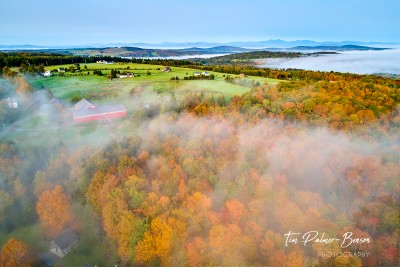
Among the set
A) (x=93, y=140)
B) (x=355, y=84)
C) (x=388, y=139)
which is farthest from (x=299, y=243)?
(x=355, y=84)

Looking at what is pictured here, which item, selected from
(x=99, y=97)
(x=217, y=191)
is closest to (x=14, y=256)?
(x=217, y=191)

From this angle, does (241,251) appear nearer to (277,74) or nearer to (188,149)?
(188,149)

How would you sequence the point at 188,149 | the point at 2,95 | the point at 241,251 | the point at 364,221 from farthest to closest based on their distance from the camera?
the point at 2,95
the point at 188,149
the point at 364,221
the point at 241,251

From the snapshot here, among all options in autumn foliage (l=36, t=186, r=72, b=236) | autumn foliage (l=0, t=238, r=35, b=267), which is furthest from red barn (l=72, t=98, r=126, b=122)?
autumn foliage (l=0, t=238, r=35, b=267)

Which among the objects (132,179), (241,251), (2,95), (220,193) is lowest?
(241,251)

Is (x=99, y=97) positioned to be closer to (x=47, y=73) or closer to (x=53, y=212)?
(x=47, y=73)

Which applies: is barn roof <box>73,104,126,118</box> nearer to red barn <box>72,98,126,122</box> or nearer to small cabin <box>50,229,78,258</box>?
red barn <box>72,98,126,122</box>
